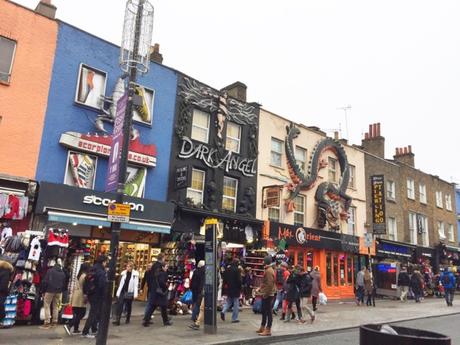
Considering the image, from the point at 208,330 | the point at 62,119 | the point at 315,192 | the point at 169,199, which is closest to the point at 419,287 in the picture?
the point at 315,192

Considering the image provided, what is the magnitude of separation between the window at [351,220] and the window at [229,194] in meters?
9.04

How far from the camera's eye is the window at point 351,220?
24855 mm

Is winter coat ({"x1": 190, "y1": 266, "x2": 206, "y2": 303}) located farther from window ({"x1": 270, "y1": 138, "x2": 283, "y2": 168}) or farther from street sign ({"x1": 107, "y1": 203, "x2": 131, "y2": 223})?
window ({"x1": 270, "y1": 138, "x2": 283, "y2": 168})

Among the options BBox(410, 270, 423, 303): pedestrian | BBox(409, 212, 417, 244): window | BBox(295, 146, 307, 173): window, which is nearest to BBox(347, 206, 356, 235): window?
BBox(410, 270, 423, 303): pedestrian

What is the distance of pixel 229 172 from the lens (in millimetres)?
18906

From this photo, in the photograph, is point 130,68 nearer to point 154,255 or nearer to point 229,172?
point 154,255

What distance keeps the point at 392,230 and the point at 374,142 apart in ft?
21.0

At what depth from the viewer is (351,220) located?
25031mm

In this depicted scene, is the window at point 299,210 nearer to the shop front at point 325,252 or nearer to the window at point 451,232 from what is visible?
the shop front at point 325,252

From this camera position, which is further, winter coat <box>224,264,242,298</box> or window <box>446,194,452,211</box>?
window <box>446,194,452,211</box>

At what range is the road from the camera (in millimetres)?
10039

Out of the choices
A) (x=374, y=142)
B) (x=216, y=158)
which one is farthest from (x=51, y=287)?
(x=374, y=142)

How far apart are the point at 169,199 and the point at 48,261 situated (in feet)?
19.9

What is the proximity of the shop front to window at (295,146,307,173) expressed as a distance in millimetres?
3460
